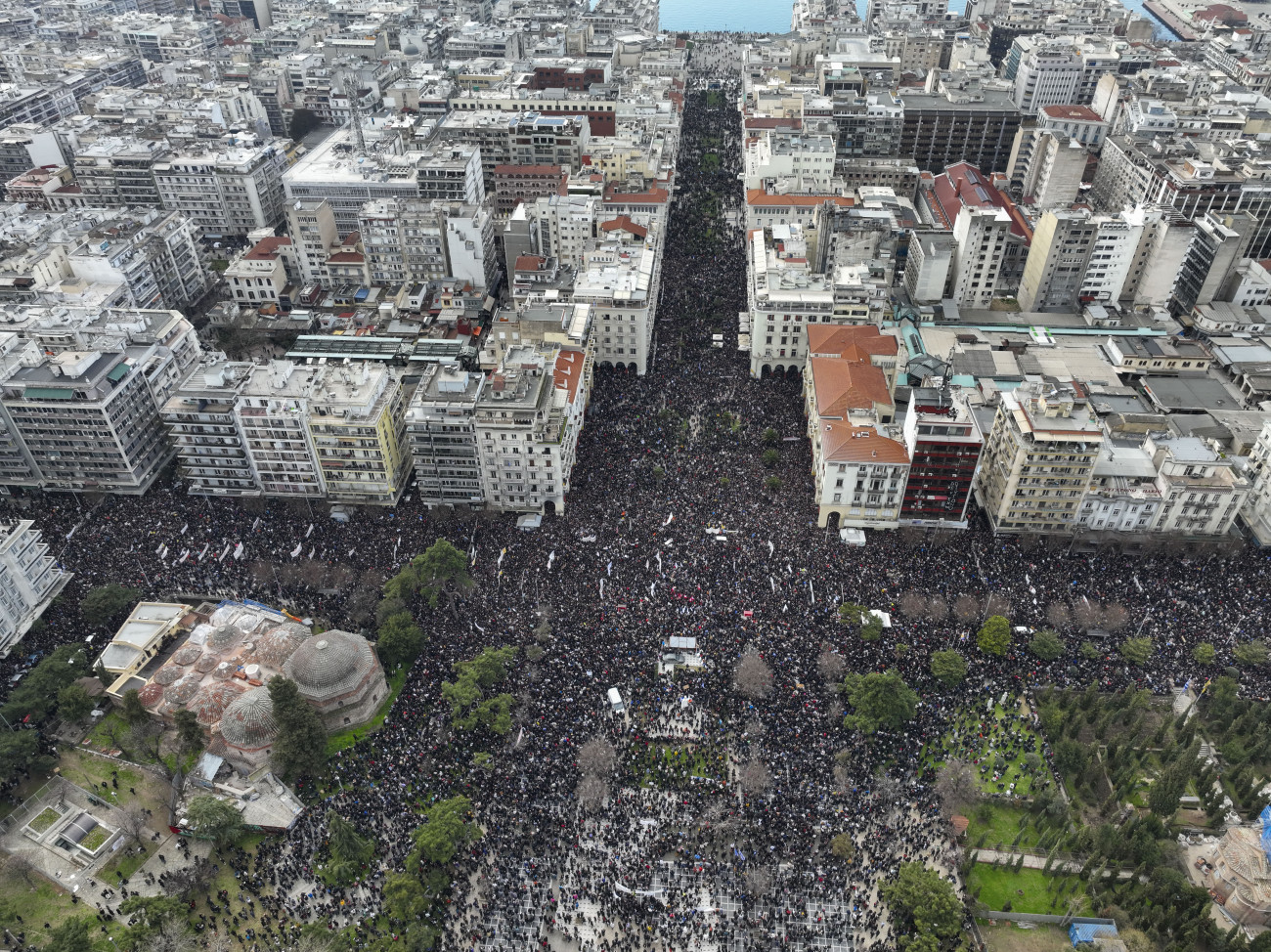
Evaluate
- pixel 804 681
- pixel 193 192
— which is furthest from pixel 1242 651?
pixel 193 192

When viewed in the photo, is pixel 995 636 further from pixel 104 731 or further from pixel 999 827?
pixel 104 731

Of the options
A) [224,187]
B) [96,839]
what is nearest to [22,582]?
[96,839]

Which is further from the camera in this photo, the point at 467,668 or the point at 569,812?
the point at 467,668

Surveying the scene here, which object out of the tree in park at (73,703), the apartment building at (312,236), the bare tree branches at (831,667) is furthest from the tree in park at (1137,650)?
the apartment building at (312,236)

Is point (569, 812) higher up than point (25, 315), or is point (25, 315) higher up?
point (25, 315)

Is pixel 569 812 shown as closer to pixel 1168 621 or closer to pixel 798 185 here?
pixel 1168 621

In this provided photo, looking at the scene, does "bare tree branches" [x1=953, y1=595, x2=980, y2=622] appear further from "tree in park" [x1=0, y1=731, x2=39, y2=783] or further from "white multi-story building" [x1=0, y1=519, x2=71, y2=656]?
"white multi-story building" [x1=0, y1=519, x2=71, y2=656]
